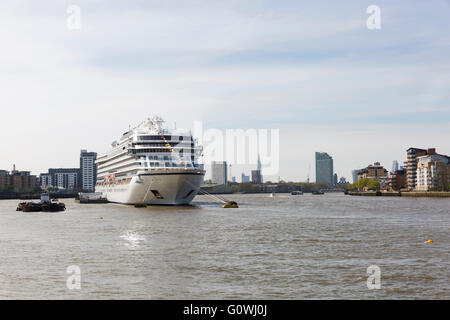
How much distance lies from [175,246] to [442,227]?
30.8 metres

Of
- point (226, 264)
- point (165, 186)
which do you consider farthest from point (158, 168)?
point (226, 264)

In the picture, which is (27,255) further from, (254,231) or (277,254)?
(254,231)

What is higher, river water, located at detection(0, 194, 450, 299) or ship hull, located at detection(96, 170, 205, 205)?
ship hull, located at detection(96, 170, 205, 205)

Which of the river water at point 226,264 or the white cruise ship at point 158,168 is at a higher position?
the white cruise ship at point 158,168

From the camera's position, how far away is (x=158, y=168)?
86.8 meters

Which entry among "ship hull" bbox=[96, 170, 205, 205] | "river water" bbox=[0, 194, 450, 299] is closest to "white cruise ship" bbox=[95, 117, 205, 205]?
"ship hull" bbox=[96, 170, 205, 205]

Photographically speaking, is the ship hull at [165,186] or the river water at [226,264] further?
the ship hull at [165,186]

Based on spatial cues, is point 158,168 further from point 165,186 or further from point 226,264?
point 226,264

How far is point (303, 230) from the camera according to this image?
4959 centimetres

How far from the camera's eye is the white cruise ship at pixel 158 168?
85188 millimetres

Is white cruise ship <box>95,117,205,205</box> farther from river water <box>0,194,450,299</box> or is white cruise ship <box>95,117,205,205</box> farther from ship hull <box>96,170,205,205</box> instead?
river water <box>0,194,450,299</box>

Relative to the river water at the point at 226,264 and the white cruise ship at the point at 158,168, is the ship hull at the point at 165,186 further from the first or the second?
the river water at the point at 226,264

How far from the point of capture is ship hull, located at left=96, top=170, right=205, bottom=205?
84500 millimetres

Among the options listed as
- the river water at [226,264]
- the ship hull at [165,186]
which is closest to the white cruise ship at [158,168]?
the ship hull at [165,186]
